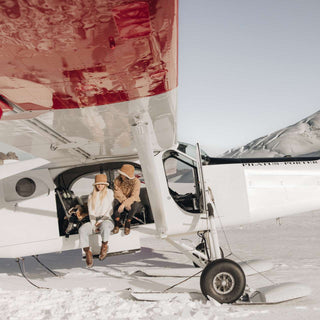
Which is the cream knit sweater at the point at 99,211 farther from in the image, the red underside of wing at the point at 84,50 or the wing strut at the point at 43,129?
the red underside of wing at the point at 84,50

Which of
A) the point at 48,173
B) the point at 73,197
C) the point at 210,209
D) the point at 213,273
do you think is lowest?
the point at 213,273

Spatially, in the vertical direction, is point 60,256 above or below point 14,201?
below

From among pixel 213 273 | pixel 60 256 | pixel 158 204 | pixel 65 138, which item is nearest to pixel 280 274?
pixel 213 273

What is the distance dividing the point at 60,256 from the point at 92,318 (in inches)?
187

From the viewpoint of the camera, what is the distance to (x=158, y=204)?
4023 millimetres

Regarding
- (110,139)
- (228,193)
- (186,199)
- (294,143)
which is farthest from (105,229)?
(294,143)

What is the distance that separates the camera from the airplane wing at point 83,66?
1.60 metres

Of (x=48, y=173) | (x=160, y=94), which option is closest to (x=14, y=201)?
(x=48, y=173)

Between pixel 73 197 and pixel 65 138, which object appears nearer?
pixel 65 138

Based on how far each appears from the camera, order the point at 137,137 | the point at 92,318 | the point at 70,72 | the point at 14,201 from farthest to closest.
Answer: the point at 14,201 → the point at 137,137 → the point at 92,318 → the point at 70,72

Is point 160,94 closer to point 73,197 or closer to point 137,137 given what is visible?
point 137,137

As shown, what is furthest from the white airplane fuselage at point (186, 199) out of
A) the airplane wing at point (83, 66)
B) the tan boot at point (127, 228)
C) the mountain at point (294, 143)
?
the mountain at point (294, 143)

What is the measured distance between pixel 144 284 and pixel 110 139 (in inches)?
81.5

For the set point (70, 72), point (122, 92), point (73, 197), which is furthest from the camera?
point (73, 197)
